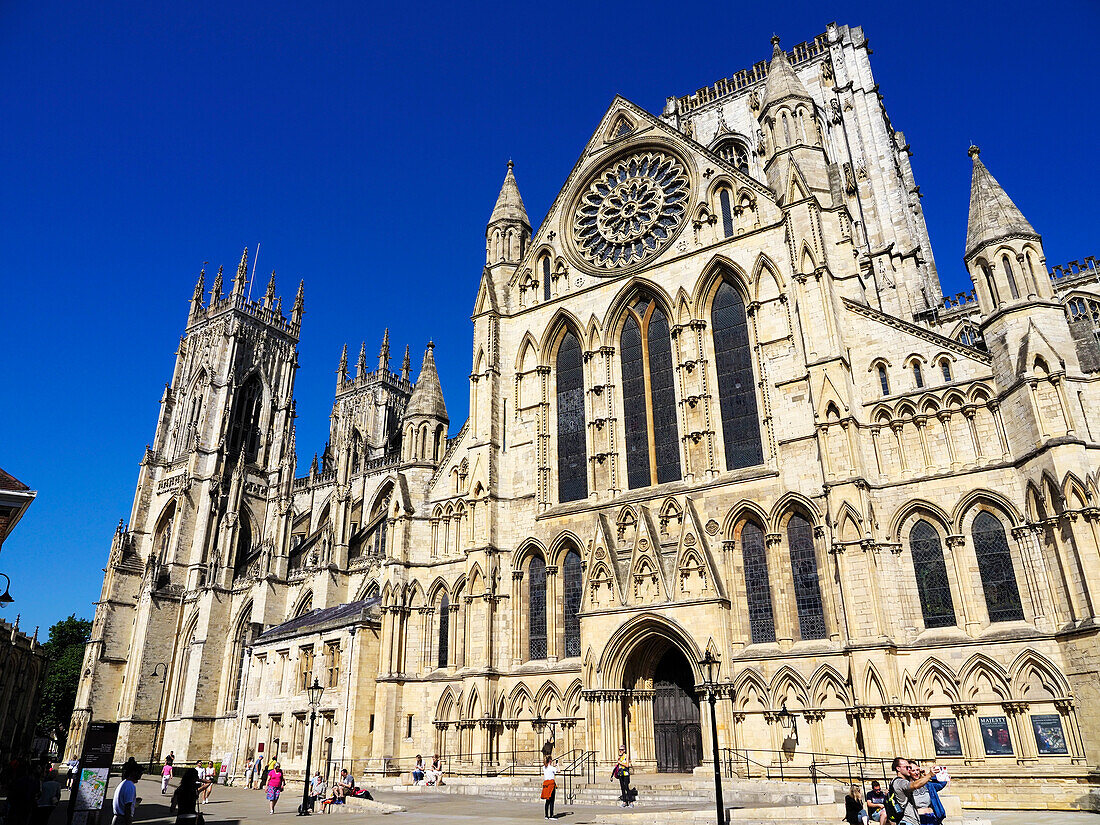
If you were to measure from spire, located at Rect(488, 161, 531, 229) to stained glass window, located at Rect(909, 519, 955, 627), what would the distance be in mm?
20835

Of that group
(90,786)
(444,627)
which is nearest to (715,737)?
(90,786)

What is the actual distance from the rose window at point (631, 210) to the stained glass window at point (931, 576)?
13768mm

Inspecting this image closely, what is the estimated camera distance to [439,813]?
18.2 metres

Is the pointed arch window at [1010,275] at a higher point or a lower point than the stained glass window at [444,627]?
higher

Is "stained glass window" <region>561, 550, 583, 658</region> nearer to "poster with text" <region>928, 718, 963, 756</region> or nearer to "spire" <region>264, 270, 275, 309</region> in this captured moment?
"poster with text" <region>928, 718, 963, 756</region>

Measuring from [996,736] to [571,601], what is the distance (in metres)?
12.6

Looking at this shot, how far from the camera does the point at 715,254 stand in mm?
26844

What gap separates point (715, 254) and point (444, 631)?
1698 cm

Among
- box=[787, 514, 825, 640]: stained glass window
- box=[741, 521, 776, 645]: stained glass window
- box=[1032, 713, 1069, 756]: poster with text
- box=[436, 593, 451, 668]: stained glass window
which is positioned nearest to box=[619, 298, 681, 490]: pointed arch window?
box=[741, 521, 776, 645]: stained glass window

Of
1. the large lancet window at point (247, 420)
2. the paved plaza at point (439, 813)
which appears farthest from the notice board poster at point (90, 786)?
the large lancet window at point (247, 420)

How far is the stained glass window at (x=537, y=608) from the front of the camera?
26.2 metres

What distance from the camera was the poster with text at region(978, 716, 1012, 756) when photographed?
18.1 m

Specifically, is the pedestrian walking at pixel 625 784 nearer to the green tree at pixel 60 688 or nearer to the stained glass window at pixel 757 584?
the stained glass window at pixel 757 584

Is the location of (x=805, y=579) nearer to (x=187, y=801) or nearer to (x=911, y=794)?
(x=911, y=794)
